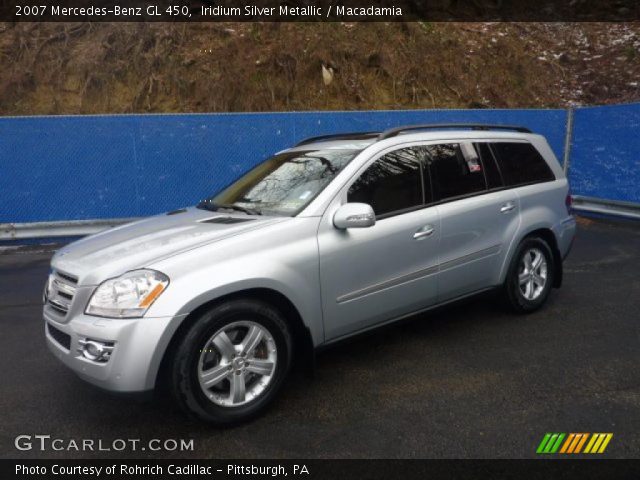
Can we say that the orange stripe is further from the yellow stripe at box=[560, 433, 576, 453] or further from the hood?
the yellow stripe at box=[560, 433, 576, 453]

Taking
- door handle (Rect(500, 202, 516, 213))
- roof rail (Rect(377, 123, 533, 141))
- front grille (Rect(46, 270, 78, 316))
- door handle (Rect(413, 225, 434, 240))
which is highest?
roof rail (Rect(377, 123, 533, 141))

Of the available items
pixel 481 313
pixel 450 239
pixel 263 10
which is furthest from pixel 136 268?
pixel 263 10

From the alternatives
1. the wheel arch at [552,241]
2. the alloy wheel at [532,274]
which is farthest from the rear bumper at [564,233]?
the alloy wheel at [532,274]

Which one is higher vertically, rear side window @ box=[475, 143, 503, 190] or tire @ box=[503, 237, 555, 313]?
rear side window @ box=[475, 143, 503, 190]

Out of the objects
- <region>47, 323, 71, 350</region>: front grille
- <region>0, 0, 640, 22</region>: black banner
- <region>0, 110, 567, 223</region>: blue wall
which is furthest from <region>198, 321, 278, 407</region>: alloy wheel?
<region>0, 0, 640, 22</region>: black banner

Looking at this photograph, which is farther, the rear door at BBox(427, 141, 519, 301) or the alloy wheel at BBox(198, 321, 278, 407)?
the rear door at BBox(427, 141, 519, 301)

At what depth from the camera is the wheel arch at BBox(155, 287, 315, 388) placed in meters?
2.83

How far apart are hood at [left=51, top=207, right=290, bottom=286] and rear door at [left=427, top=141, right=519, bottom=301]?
144 centimetres

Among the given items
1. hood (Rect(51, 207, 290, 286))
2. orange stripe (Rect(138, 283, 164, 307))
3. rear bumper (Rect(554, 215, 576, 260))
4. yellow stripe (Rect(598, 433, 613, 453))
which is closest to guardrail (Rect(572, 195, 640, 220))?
rear bumper (Rect(554, 215, 576, 260))

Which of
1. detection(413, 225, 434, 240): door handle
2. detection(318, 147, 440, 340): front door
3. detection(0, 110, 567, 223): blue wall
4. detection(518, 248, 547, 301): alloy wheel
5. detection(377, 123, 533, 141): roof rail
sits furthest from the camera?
detection(0, 110, 567, 223): blue wall

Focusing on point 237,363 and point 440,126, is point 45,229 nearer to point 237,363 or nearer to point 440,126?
point 237,363

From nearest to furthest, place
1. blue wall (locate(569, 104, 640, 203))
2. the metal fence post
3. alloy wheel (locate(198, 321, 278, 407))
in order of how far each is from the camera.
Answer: alloy wheel (locate(198, 321, 278, 407)) < blue wall (locate(569, 104, 640, 203)) < the metal fence post

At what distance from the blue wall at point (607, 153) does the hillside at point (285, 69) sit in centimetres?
547

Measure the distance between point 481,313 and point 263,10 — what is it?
14.6 metres
